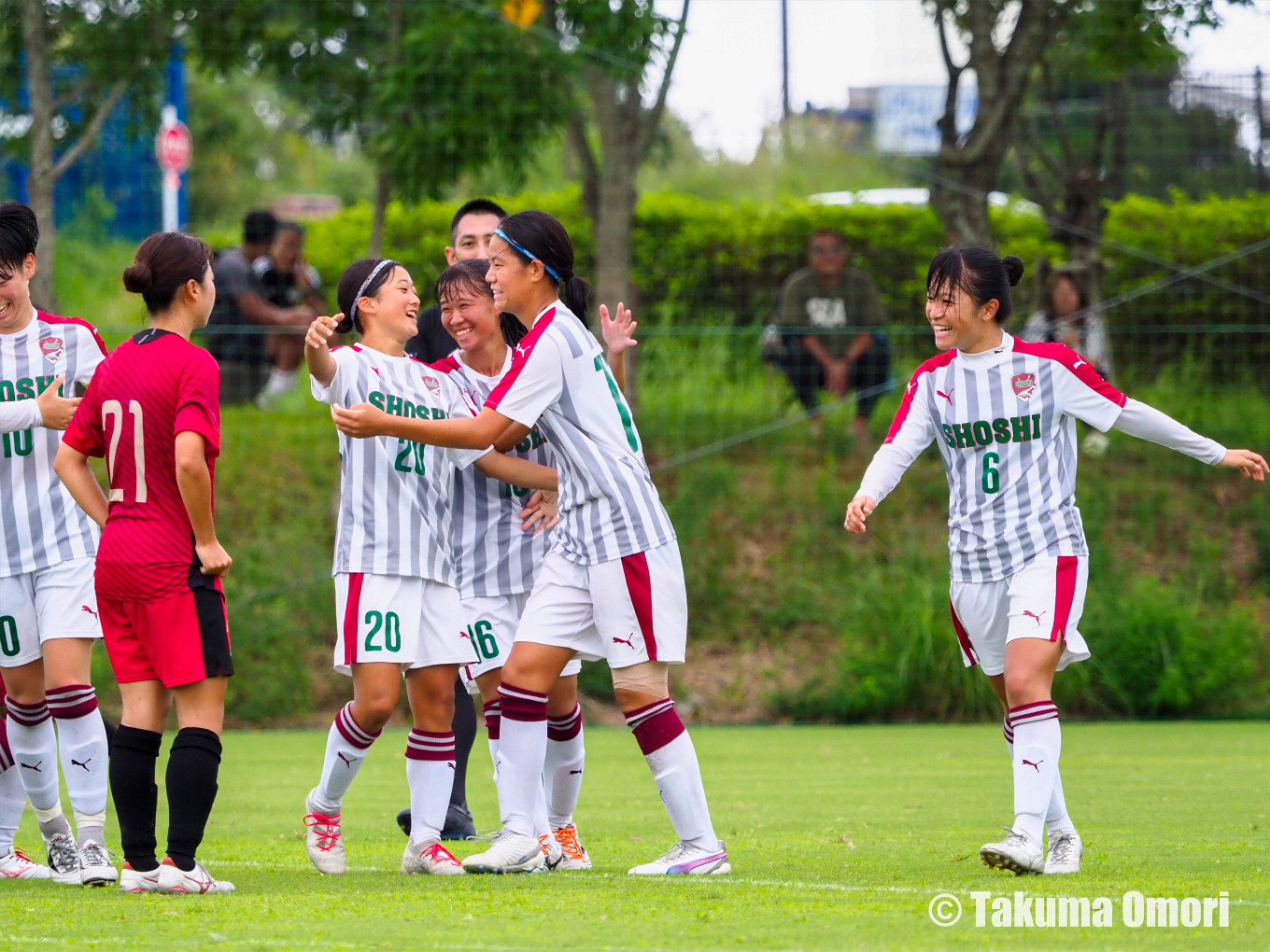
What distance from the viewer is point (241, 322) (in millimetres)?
12320

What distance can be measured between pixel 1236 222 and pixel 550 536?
10.2 meters

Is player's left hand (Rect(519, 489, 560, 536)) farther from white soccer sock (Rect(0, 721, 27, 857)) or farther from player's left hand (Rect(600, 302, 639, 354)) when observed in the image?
white soccer sock (Rect(0, 721, 27, 857))

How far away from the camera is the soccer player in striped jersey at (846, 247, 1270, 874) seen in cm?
482

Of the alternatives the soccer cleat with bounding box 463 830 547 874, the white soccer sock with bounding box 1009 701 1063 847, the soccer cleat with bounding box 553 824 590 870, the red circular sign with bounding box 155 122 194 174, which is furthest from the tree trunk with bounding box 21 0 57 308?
the white soccer sock with bounding box 1009 701 1063 847

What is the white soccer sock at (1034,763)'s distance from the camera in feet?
15.1

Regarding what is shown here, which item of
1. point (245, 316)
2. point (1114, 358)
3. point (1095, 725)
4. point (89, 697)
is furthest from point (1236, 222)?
point (89, 697)

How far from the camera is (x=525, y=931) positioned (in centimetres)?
374

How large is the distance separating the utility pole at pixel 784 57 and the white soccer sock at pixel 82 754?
9.46 m

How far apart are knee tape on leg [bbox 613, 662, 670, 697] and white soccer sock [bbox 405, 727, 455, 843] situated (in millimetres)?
622

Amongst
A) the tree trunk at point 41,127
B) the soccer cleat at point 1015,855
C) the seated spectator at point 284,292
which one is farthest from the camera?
the seated spectator at point 284,292

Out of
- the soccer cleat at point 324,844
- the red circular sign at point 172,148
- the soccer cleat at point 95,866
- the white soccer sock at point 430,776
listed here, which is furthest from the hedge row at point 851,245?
the soccer cleat at point 95,866

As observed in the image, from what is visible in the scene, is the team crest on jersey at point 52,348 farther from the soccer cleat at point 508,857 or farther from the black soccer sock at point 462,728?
the soccer cleat at point 508,857

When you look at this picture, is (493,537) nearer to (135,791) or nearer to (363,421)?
(363,421)

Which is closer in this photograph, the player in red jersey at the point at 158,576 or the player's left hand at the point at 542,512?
the player in red jersey at the point at 158,576
